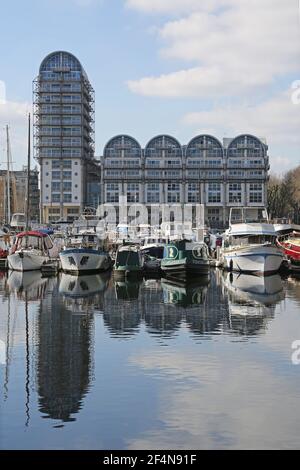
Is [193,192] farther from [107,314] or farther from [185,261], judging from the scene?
[107,314]

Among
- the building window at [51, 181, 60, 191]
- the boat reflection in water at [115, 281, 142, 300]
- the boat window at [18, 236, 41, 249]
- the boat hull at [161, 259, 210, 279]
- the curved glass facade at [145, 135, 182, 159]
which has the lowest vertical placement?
the boat reflection in water at [115, 281, 142, 300]

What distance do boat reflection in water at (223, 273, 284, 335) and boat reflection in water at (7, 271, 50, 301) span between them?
1203 centimetres

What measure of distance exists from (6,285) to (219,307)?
1954 centimetres

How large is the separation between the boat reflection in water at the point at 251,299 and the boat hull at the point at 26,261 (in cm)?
1672

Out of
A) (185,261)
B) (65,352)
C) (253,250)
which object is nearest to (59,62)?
(253,250)

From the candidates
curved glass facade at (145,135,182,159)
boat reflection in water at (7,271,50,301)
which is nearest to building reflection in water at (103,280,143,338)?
boat reflection in water at (7,271,50,301)

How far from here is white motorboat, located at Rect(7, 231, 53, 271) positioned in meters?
60.4

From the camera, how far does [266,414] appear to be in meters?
16.1

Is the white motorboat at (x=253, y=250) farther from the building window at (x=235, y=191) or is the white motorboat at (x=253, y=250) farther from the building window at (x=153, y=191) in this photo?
the building window at (x=235, y=191)

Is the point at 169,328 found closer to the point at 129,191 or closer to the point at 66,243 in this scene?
the point at 66,243

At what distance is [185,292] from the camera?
43656 mm

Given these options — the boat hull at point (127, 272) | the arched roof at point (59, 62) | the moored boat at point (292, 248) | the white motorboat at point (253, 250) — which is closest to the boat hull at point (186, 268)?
the boat hull at point (127, 272)

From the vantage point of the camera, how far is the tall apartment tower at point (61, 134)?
15150cm

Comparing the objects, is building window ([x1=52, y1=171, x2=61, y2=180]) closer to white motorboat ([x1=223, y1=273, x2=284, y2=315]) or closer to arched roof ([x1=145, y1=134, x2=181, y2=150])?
arched roof ([x1=145, y1=134, x2=181, y2=150])
